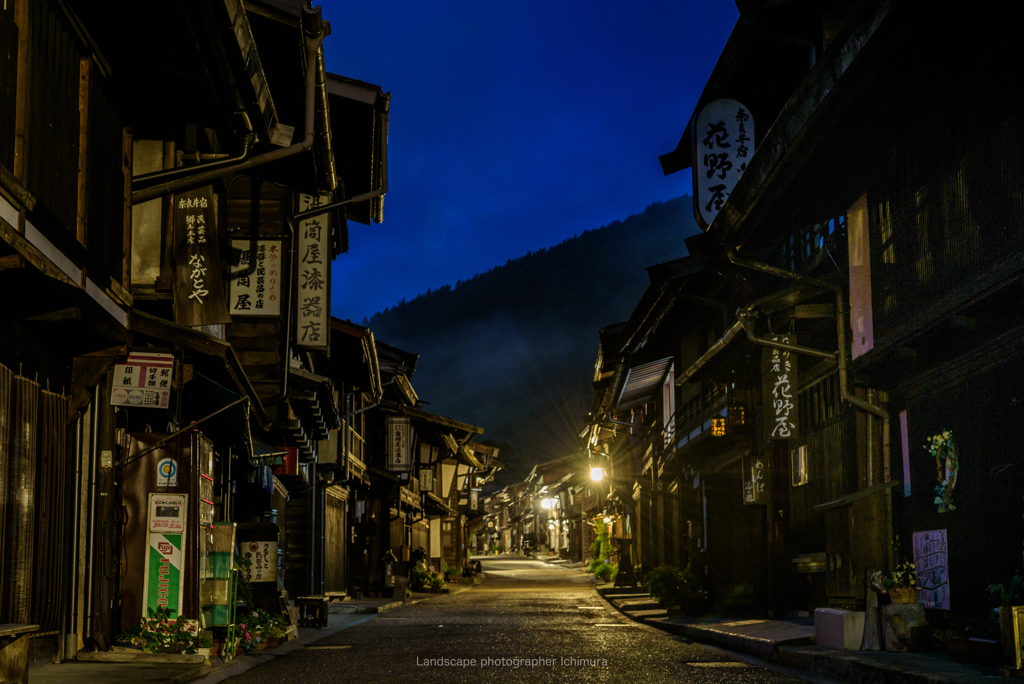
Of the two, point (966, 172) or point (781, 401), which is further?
point (781, 401)

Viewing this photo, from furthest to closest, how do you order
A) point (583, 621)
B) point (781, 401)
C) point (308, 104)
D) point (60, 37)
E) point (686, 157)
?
1. point (686, 157)
2. point (583, 621)
3. point (781, 401)
4. point (308, 104)
5. point (60, 37)

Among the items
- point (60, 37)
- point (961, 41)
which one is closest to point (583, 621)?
point (961, 41)

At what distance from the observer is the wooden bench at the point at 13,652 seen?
5.37m

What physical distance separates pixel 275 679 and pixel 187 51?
6.60 meters

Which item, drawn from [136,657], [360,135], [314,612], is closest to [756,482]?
[314,612]

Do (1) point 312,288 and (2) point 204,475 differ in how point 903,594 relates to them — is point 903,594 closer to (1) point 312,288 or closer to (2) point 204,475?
(2) point 204,475

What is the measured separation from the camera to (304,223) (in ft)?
58.1

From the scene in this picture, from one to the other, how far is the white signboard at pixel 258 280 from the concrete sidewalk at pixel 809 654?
8.79 m

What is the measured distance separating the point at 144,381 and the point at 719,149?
13.0 meters

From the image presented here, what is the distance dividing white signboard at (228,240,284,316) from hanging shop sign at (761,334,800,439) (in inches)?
332

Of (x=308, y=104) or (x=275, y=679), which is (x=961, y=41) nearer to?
(x=308, y=104)

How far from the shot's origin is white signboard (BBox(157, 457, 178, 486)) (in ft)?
39.0

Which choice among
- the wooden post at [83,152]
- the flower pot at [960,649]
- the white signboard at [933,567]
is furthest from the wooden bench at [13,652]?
the white signboard at [933,567]

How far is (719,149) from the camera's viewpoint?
2027 centimetres
